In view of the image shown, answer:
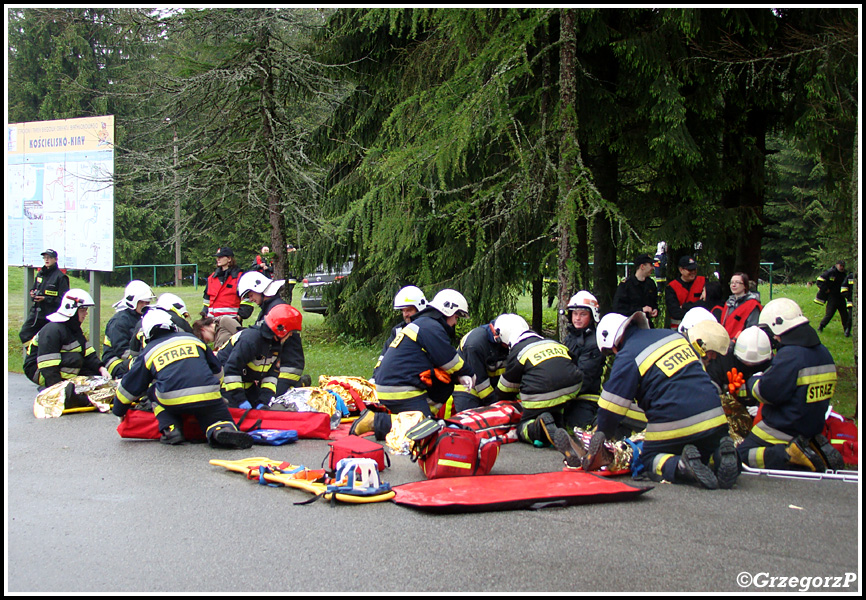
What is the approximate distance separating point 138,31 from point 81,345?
679 centimetres

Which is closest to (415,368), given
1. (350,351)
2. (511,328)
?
(511,328)

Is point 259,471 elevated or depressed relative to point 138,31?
depressed

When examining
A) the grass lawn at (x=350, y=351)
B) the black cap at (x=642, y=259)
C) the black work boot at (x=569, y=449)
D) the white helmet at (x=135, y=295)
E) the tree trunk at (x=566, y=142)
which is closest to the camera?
the black work boot at (x=569, y=449)

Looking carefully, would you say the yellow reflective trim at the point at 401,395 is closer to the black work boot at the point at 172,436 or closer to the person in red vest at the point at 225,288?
the black work boot at the point at 172,436

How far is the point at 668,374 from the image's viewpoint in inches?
220

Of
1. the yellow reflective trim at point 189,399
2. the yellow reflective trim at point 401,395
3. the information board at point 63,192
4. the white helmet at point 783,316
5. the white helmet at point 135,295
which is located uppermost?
the information board at point 63,192

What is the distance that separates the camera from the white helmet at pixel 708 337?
6.67m

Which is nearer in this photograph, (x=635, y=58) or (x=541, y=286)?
(x=635, y=58)

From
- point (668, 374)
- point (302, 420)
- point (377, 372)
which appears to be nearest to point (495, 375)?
point (377, 372)

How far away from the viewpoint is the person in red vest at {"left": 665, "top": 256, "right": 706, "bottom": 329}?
9531 mm

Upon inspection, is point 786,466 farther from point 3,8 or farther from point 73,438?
point 3,8

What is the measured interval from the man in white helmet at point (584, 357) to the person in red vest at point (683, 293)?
2213mm

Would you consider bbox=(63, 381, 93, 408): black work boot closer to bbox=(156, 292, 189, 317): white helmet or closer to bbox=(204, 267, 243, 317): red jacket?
bbox=(156, 292, 189, 317): white helmet

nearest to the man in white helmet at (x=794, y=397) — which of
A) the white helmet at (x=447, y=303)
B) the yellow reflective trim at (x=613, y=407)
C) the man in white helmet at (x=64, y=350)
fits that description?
the yellow reflective trim at (x=613, y=407)
